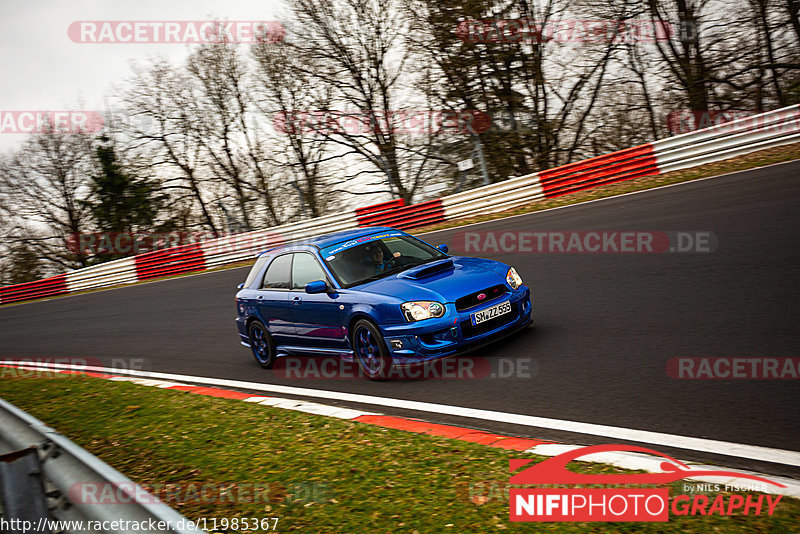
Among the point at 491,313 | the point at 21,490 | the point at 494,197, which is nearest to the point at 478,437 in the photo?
the point at 491,313

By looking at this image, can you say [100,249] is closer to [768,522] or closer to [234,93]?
[234,93]

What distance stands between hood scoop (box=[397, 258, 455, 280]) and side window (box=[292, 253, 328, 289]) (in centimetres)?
98

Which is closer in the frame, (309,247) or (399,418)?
(399,418)

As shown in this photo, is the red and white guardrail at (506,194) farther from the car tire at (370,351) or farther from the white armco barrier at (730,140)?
the car tire at (370,351)

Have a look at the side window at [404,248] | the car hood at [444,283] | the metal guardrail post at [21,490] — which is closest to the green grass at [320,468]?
the metal guardrail post at [21,490]

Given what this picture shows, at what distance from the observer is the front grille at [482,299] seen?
6.51 metres

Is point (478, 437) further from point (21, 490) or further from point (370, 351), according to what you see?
point (21, 490)

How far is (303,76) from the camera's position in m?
27.7

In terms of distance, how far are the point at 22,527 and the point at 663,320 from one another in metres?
5.59

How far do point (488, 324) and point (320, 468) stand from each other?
263 cm

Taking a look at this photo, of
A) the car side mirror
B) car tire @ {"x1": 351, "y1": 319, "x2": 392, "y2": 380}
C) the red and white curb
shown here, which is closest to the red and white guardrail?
the car side mirror

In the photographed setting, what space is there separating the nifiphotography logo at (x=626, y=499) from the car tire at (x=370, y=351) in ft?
9.77

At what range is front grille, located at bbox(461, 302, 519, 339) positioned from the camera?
649 centimetres

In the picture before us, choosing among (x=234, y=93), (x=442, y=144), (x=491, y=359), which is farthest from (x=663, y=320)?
(x=234, y=93)
